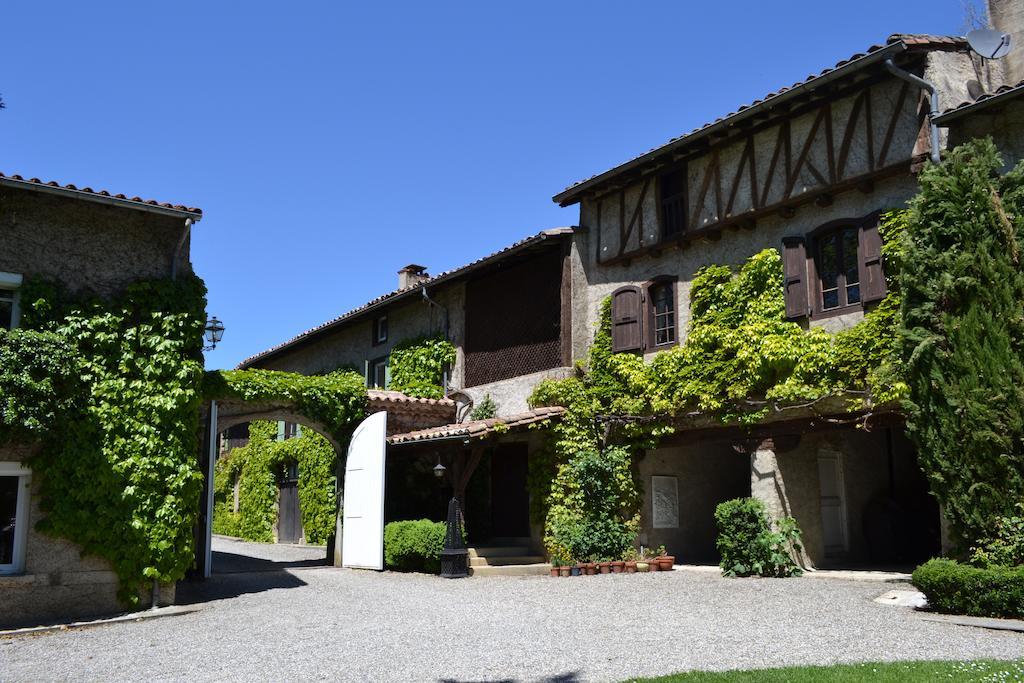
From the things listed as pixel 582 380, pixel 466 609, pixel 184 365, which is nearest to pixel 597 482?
pixel 582 380

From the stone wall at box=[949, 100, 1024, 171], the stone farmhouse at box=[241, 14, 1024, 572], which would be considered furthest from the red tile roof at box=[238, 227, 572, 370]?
the stone wall at box=[949, 100, 1024, 171]

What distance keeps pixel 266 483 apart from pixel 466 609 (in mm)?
15560

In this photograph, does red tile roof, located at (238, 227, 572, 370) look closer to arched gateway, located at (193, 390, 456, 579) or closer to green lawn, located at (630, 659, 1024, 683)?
arched gateway, located at (193, 390, 456, 579)

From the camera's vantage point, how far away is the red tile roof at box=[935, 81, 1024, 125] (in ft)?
33.7

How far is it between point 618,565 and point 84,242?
951 centimetres

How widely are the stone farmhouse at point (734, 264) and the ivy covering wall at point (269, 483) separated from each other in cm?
371

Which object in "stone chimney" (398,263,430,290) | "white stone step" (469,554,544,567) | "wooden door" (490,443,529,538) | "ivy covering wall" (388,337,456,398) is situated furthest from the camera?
"stone chimney" (398,263,430,290)

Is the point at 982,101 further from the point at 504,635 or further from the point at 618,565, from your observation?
the point at 618,565

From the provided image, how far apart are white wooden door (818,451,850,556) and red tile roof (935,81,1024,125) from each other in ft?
20.3

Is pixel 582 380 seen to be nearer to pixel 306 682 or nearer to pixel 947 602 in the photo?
pixel 947 602

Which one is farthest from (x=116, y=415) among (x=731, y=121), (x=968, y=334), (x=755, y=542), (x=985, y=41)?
(x=985, y=41)

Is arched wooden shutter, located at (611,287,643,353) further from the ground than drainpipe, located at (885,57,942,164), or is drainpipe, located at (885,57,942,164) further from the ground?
drainpipe, located at (885,57,942,164)

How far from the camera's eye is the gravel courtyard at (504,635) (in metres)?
7.20

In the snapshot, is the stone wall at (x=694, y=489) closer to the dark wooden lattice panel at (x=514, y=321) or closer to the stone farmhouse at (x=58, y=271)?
the dark wooden lattice panel at (x=514, y=321)
